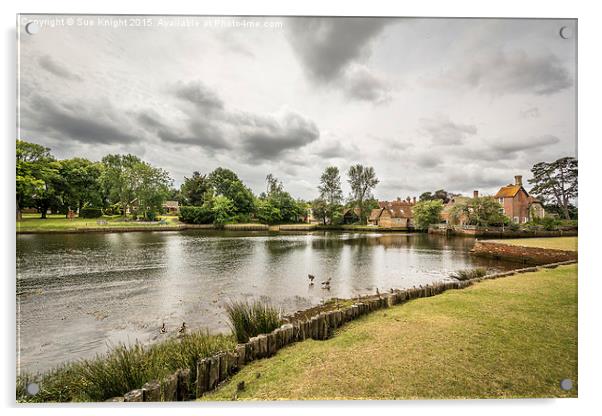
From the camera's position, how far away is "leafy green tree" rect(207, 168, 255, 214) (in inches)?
155

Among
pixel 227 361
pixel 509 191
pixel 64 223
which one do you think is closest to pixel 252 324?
pixel 227 361

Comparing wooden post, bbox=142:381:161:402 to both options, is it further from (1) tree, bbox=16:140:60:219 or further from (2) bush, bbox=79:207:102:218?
(2) bush, bbox=79:207:102:218

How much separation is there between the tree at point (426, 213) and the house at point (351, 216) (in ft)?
5.54

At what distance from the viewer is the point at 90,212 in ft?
13.8

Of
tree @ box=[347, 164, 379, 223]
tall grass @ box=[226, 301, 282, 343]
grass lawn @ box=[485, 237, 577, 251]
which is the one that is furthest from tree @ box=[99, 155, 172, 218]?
grass lawn @ box=[485, 237, 577, 251]

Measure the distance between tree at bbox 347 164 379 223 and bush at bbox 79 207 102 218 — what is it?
4.29 meters

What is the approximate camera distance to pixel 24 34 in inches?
92.2

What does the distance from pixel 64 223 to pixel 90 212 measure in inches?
29.0

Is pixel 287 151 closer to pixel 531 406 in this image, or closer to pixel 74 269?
pixel 531 406

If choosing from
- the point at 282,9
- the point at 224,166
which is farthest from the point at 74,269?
the point at 282,9

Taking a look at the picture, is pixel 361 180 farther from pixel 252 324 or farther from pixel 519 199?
pixel 252 324

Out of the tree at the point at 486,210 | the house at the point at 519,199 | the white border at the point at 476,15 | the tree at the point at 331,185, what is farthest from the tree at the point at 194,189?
the tree at the point at 486,210

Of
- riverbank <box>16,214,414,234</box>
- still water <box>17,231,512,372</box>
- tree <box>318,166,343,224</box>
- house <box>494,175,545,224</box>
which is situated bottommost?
still water <box>17,231,512,372</box>

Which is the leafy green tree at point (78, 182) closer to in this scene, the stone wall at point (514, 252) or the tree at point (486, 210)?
the tree at point (486, 210)
